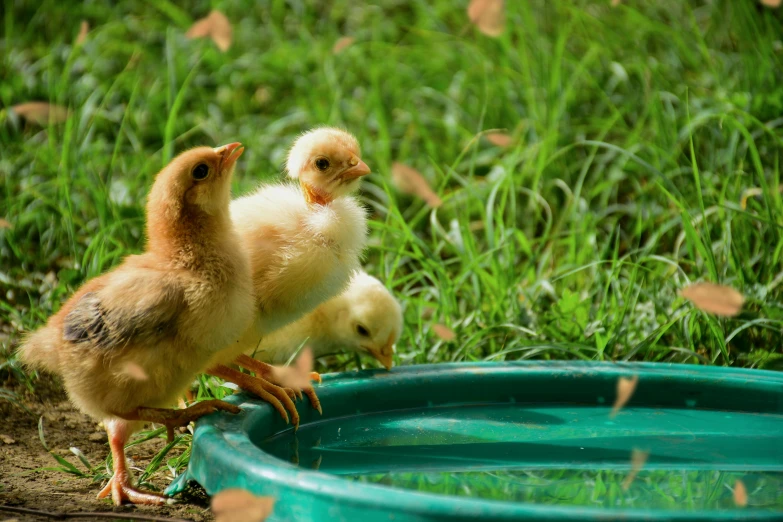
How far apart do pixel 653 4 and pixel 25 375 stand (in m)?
4.53

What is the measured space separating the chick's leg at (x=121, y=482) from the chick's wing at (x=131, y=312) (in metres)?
0.31

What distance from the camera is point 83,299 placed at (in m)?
2.71

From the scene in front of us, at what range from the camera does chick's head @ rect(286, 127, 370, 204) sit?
3217 millimetres

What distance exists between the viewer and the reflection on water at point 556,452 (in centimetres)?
235

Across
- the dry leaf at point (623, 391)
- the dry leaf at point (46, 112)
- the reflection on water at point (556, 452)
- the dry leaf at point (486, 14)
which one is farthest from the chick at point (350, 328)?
the dry leaf at point (46, 112)

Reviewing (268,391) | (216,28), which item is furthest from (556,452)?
(216,28)

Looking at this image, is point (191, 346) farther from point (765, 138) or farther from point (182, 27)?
point (182, 27)

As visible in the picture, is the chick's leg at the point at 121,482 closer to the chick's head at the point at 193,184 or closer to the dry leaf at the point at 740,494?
the chick's head at the point at 193,184

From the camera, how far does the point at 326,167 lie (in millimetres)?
3236

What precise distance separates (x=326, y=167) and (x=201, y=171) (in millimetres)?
590

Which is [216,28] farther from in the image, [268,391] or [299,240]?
[268,391]

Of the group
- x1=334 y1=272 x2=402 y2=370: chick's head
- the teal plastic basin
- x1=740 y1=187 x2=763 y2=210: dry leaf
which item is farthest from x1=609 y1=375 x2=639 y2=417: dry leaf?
x1=740 y1=187 x2=763 y2=210: dry leaf

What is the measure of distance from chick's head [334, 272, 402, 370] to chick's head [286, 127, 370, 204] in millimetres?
410

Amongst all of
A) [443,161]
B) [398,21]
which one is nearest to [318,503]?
[443,161]
